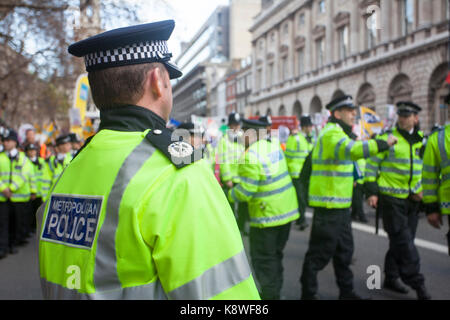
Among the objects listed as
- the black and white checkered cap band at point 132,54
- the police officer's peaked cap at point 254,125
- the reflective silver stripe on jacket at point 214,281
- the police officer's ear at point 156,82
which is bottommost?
the reflective silver stripe on jacket at point 214,281

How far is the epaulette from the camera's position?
1.41 meters

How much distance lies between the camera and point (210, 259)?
52.0 inches

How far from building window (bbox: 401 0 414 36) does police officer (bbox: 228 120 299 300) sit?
22.5 meters

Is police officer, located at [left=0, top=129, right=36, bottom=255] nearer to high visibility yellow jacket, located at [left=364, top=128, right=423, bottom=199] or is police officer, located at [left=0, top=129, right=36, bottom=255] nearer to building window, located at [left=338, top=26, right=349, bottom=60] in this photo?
high visibility yellow jacket, located at [left=364, top=128, right=423, bottom=199]

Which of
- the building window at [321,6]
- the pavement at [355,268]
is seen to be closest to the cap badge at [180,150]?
the pavement at [355,268]

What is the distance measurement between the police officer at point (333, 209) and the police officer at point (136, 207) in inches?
139

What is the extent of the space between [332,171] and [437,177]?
1.05 metres

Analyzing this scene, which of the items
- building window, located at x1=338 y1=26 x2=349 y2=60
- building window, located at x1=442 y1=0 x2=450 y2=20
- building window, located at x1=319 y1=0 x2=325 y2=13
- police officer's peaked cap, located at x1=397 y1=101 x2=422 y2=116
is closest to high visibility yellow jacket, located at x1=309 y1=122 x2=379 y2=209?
police officer's peaked cap, located at x1=397 y1=101 x2=422 y2=116

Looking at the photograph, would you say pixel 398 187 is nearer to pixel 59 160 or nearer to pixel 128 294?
pixel 128 294

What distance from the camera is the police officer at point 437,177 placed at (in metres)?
4.34

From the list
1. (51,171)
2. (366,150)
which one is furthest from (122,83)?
(51,171)

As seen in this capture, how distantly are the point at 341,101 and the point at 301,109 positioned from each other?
3986 centimetres

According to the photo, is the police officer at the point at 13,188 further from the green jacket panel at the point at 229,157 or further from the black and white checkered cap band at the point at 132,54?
the black and white checkered cap band at the point at 132,54

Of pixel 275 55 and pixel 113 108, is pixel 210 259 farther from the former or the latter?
pixel 275 55
